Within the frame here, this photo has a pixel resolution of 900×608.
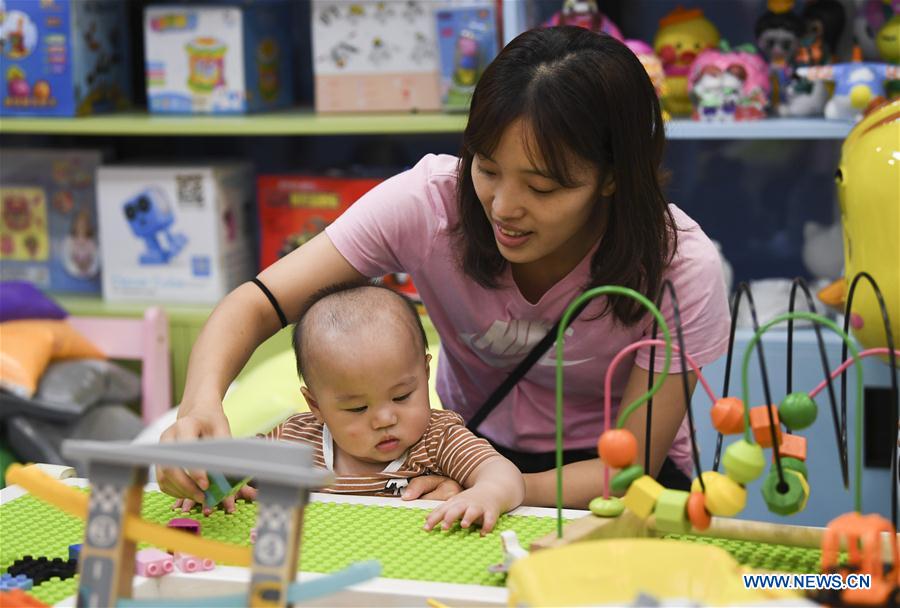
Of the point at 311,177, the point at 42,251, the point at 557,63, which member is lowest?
the point at 42,251

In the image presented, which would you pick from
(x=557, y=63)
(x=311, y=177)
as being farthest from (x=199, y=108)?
(x=557, y=63)

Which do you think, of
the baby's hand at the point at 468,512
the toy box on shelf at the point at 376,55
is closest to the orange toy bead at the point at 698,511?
the baby's hand at the point at 468,512

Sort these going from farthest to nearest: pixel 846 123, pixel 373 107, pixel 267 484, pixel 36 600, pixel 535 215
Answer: pixel 373 107
pixel 846 123
pixel 535 215
pixel 36 600
pixel 267 484

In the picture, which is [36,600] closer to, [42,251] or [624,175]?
[624,175]

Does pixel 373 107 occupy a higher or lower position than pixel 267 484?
higher

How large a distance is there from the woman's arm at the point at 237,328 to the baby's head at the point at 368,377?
0.30 feet

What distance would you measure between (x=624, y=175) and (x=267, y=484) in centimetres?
63

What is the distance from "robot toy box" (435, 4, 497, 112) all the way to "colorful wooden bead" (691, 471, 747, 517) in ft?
4.99

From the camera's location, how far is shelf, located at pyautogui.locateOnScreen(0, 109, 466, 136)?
238cm

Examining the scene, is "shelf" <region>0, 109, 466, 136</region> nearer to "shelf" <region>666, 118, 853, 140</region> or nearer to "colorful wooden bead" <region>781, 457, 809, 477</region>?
"shelf" <region>666, 118, 853, 140</region>

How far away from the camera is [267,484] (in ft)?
2.58

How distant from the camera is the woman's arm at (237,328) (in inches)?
46.2

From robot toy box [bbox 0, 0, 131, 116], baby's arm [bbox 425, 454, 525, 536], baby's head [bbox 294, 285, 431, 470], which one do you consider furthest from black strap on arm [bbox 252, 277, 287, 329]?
robot toy box [bbox 0, 0, 131, 116]

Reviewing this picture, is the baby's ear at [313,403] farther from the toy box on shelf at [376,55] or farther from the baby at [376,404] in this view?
the toy box on shelf at [376,55]
